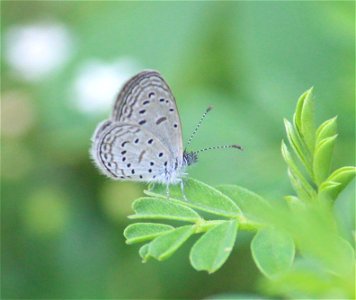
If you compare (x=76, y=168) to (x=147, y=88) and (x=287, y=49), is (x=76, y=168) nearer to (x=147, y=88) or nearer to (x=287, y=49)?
(x=287, y=49)

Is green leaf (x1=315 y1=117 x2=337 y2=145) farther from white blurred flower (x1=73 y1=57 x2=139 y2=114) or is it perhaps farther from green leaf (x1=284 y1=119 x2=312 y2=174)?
white blurred flower (x1=73 y1=57 x2=139 y2=114)

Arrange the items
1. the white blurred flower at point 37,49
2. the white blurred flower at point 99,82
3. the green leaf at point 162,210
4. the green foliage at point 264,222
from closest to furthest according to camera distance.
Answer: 1. the green foliage at point 264,222
2. the green leaf at point 162,210
3. the white blurred flower at point 99,82
4. the white blurred flower at point 37,49

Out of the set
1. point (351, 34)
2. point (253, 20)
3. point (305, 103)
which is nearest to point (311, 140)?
point (305, 103)

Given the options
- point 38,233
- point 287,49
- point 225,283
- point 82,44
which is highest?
point 82,44

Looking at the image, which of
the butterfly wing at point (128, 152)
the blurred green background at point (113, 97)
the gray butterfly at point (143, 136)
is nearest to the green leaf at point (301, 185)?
the gray butterfly at point (143, 136)

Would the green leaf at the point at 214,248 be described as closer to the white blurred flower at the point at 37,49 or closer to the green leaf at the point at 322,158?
the green leaf at the point at 322,158
